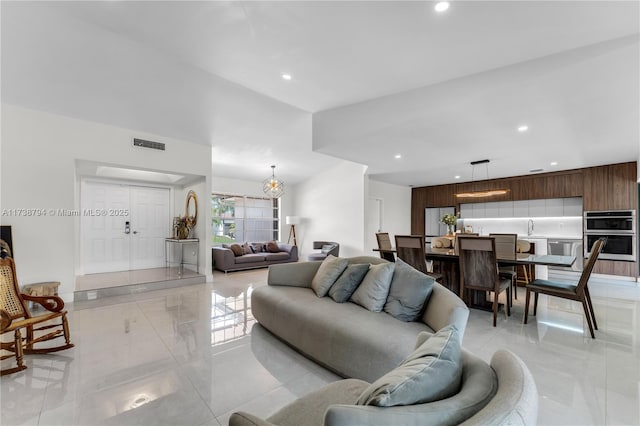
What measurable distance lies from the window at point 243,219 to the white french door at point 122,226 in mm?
1629

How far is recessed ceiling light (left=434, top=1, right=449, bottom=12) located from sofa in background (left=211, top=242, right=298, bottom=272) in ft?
20.1

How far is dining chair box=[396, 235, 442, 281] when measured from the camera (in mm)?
3912

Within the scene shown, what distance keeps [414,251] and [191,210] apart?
4886mm

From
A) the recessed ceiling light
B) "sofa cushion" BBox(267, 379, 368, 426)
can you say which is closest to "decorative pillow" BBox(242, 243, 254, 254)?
"sofa cushion" BBox(267, 379, 368, 426)

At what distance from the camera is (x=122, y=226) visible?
20.3ft

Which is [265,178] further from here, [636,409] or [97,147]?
[636,409]

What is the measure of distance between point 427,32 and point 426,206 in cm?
738

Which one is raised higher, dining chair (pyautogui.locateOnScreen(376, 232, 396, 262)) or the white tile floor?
dining chair (pyautogui.locateOnScreen(376, 232, 396, 262))

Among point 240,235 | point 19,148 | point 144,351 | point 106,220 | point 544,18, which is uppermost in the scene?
point 544,18

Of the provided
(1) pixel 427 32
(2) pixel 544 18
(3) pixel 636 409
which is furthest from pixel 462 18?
(3) pixel 636 409

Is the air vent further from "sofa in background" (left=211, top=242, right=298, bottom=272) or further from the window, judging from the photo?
the window

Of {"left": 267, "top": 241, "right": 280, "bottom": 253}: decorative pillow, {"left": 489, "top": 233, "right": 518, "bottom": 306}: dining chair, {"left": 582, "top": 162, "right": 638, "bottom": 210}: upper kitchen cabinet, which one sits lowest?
{"left": 267, "top": 241, "right": 280, "bottom": 253}: decorative pillow

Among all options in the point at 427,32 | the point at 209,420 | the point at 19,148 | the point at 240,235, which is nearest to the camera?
the point at 209,420

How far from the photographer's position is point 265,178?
29.1 ft
